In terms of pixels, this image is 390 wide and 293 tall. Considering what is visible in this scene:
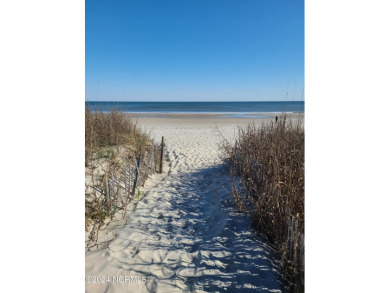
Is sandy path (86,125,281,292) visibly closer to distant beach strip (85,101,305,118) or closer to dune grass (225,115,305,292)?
dune grass (225,115,305,292)

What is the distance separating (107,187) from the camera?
2549mm

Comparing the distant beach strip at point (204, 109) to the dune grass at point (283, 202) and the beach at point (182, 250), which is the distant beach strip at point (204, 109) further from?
the beach at point (182, 250)

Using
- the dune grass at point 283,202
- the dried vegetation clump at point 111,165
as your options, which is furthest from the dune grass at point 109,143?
the dune grass at point 283,202

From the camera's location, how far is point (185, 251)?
210 cm

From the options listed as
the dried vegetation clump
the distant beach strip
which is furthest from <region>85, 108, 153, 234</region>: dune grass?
the distant beach strip

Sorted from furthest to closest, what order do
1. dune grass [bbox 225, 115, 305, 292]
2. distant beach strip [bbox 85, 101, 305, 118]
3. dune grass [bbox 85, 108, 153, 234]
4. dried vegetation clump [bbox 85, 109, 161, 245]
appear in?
distant beach strip [bbox 85, 101, 305, 118]
dune grass [bbox 85, 108, 153, 234]
dried vegetation clump [bbox 85, 109, 161, 245]
dune grass [bbox 225, 115, 305, 292]

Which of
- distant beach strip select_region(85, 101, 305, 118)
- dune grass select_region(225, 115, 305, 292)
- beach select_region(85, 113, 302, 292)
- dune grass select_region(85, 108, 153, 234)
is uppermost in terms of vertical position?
distant beach strip select_region(85, 101, 305, 118)

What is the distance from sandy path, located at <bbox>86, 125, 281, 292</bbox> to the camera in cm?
170

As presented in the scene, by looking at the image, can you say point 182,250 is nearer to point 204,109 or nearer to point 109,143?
point 109,143

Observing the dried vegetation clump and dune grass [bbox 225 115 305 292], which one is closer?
dune grass [bbox 225 115 305 292]

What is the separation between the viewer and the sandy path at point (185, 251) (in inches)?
66.7
